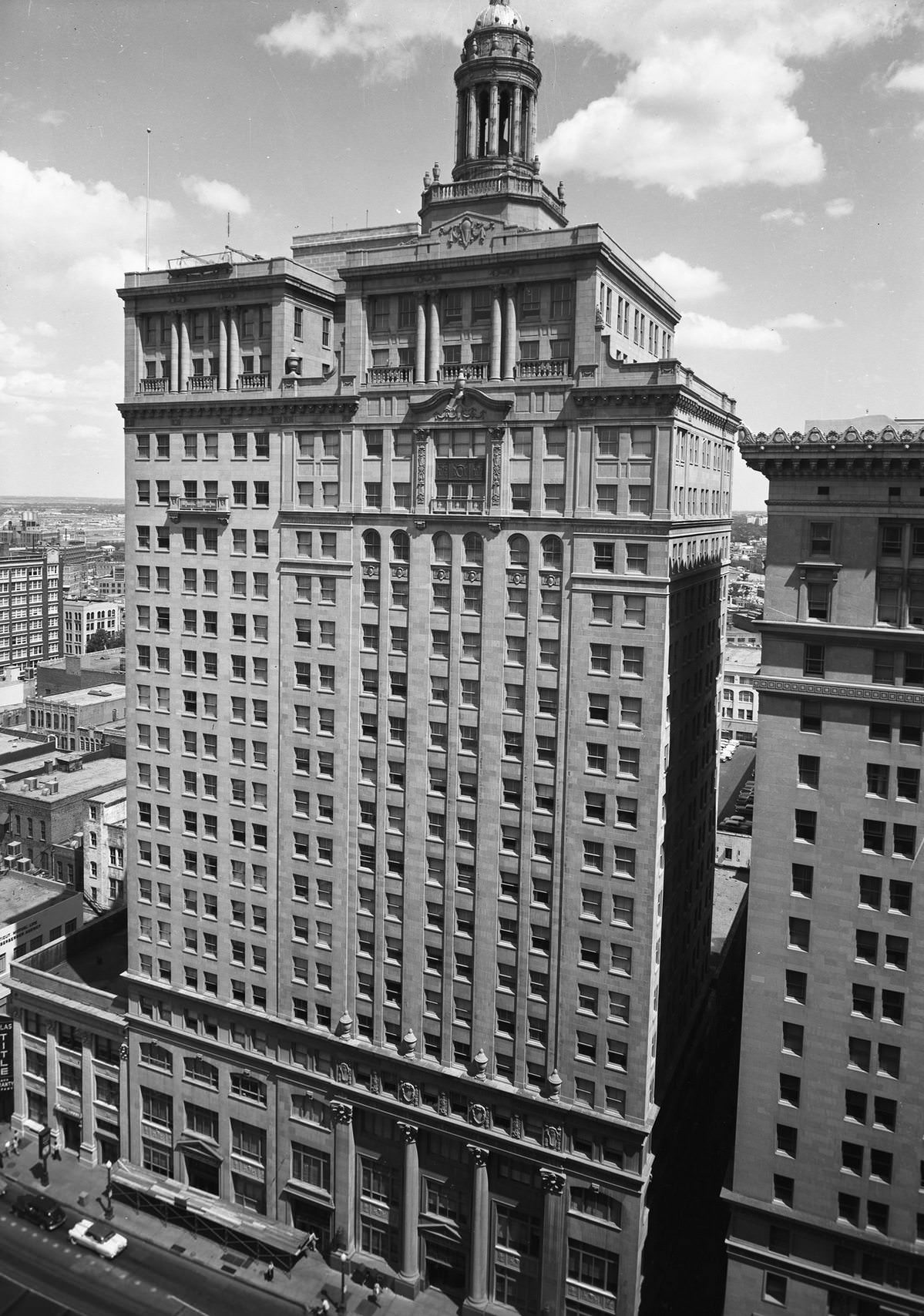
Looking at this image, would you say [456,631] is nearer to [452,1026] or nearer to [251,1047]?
[452,1026]

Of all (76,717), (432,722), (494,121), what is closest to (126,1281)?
(432,722)

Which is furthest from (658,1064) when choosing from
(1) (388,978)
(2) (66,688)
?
(2) (66,688)

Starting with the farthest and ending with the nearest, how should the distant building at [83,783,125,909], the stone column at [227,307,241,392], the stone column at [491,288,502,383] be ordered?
the distant building at [83,783,125,909], the stone column at [227,307,241,392], the stone column at [491,288,502,383]

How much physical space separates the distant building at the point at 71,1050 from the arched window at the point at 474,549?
1936 inches

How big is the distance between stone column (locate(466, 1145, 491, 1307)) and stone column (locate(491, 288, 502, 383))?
50741mm

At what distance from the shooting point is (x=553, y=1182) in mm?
64562

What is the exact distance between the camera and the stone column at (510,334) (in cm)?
6328

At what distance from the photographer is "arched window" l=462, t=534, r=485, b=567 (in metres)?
64.9

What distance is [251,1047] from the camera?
3009 inches

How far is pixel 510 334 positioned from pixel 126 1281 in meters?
71.7

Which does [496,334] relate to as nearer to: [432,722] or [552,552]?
[552,552]

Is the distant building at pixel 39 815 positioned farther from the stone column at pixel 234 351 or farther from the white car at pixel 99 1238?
the stone column at pixel 234 351

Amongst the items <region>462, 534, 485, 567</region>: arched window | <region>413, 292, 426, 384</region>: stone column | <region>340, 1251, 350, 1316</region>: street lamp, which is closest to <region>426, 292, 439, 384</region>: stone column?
<region>413, 292, 426, 384</region>: stone column

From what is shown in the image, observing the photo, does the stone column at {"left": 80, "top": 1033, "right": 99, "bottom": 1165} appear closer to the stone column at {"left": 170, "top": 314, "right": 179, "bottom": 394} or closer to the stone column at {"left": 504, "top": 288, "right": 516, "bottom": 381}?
the stone column at {"left": 170, "top": 314, "right": 179, "bottom": 394}
